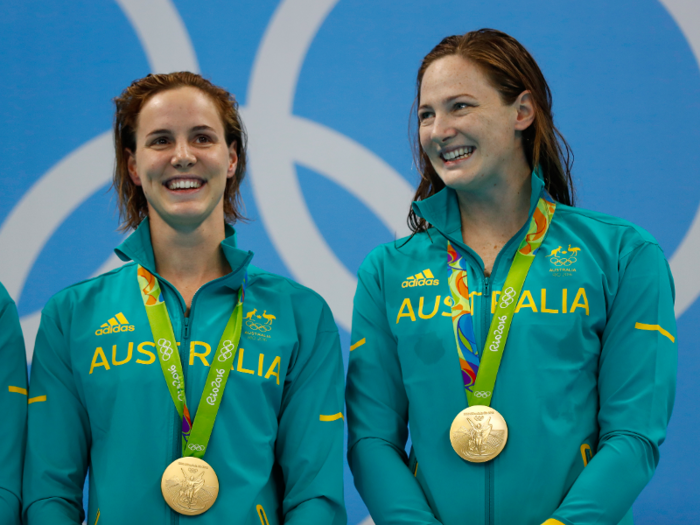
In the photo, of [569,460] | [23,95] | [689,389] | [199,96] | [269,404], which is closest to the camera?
[569,460]

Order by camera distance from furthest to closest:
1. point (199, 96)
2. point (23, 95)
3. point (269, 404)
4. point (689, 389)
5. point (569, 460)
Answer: point (23, 95), point (689, 389), point (199, 96), point (269, 404), point (569, 460)

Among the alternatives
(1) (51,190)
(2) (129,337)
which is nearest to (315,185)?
(1) (51,190)

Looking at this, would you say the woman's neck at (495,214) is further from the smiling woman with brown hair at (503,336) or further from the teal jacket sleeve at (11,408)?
the teal jacket sleeve at (11,408)

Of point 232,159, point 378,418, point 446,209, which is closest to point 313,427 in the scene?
point 378,418

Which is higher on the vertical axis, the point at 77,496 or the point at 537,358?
the point at 537,358

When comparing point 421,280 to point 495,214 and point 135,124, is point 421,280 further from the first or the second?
point 135,124

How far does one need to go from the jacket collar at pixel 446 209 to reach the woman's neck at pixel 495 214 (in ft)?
0.13

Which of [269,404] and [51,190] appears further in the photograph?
[51,190]

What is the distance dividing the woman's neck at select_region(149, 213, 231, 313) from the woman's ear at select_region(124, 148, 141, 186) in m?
0.15

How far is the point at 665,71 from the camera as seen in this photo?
345cm

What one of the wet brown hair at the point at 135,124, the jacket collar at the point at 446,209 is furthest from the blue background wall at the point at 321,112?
the jacket collar at the point at 446,209

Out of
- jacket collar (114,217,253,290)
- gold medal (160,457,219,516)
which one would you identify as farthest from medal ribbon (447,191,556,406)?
gold medal (160,457,219,516)

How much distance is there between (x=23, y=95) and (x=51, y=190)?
1.64 ft

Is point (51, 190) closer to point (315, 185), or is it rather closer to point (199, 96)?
point (315, 185)
